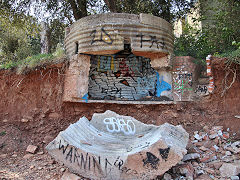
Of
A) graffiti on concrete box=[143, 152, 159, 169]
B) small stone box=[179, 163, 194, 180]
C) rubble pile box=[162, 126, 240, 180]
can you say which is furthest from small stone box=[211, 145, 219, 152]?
graffiti on concrete box=[143, 152, 159, 169]

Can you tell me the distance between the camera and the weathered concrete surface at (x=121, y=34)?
588 centimetres

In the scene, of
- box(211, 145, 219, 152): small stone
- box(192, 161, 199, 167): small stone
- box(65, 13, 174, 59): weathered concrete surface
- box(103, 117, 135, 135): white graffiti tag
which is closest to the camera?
box(192, 161, 199, 167): small stone

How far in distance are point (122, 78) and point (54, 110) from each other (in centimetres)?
273

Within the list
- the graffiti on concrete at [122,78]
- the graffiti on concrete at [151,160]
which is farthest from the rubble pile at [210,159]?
the graffiti on concrete at [122,78]

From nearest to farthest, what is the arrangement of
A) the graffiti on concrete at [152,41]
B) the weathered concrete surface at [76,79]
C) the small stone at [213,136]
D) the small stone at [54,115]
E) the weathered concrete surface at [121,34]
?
1. the small stone at [213,136]
2. the weathered concrete surface at [121,34]
3. the graffiti on concrete at [152,41]
4. the weathered concrete surface at [76,79]
5. the small stone at [54,115]

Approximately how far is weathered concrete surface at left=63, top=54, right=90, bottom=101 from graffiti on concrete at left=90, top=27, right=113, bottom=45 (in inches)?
27.4

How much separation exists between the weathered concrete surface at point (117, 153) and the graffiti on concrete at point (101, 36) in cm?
270

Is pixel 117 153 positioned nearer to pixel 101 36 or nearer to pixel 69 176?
pixel 69 176

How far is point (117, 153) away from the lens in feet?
11.9

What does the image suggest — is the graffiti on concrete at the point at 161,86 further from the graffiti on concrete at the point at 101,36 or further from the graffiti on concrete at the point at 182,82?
the graffiti on concrete at the point at 101,36

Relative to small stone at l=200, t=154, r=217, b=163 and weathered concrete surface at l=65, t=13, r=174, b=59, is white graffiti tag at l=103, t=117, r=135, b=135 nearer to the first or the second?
small stone at l=200, t=154, r=217, b=163

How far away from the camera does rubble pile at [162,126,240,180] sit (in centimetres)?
370

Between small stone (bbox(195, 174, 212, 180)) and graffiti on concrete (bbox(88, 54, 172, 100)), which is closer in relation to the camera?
small stone (bbox(195, 174, 212, 180))

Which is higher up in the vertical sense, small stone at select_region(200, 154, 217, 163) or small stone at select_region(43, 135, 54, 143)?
small stone at select_region(200, 154, 217, 163)
